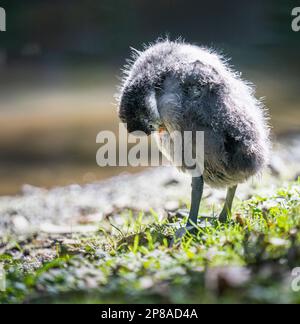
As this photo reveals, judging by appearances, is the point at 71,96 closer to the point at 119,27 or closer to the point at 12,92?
the point at 12,92

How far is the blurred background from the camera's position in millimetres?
9656

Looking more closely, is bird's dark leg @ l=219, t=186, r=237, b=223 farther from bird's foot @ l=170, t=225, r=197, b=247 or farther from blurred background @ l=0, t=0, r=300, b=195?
blurred background @ l=0, t=0, r=300, b=195

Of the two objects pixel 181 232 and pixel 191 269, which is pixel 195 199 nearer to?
pixel 181 232

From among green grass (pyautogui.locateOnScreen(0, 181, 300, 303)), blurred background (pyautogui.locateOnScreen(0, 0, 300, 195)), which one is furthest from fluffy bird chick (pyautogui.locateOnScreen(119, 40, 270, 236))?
blurred background (pyautogui.locateOnScreen(0, 0, 300, 195))

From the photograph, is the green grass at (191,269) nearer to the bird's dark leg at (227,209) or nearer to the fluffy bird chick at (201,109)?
the bird's dark leg at (227,209)

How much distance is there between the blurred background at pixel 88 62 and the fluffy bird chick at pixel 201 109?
370 centimetres

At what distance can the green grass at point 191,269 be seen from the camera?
3658 millimetres

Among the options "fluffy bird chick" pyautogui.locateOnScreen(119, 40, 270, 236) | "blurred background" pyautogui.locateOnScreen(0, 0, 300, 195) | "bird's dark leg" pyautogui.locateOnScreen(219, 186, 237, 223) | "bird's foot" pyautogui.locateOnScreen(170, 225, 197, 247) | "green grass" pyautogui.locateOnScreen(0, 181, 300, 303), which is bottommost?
"green grass" pyautogui.locateOnScreen(0, 181, 300, 303)

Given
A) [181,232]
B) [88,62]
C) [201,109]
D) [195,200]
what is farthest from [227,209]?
[88,62]

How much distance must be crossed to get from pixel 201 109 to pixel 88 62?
31.9 feet

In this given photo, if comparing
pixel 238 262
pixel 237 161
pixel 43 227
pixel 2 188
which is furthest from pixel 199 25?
pixel 238 262

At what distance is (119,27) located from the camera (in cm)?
1527

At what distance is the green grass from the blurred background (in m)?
4.14

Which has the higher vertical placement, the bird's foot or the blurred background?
the blurred background
